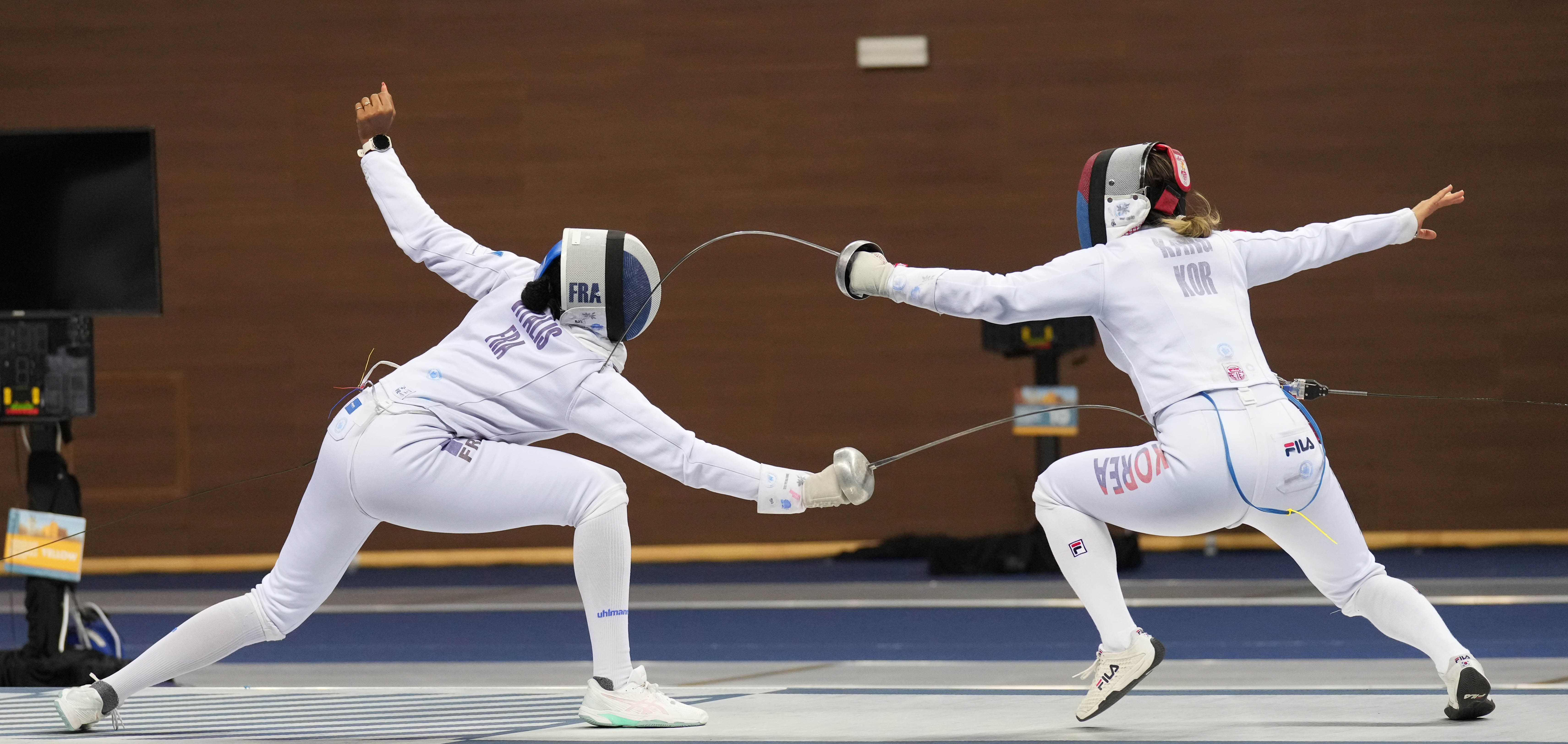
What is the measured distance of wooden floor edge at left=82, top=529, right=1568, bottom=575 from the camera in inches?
267

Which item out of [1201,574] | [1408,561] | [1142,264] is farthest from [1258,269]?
[1408,561]

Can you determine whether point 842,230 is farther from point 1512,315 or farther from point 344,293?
point 1512,315

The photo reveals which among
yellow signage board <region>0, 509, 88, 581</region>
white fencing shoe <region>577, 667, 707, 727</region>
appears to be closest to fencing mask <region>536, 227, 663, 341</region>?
white fencing shoe <region>577, 667, 707, 727</region>

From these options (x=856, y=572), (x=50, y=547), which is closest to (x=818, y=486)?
(x=50, y=547)

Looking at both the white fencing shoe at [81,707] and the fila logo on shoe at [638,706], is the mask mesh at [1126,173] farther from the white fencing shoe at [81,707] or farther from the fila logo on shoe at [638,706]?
the white fencing shoe at [81,707]

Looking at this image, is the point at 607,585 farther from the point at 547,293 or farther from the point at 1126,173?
the point at 1126,173

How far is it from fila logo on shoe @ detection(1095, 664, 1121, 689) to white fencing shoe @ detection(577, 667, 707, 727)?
0.78 meters

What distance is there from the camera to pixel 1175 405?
270 centimetres

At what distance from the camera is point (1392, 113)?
6.76 meters

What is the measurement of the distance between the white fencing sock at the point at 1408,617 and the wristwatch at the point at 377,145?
209cm

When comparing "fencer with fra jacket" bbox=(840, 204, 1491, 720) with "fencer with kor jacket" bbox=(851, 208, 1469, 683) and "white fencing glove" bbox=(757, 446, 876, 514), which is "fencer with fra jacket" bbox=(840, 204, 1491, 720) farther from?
"white fencing glove" bbox=(757, 446, 876, 514)

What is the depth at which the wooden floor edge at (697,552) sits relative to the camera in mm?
6785

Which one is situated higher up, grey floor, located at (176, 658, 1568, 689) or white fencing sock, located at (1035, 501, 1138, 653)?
white fencing sock, located at (1035, 501, 1138, 653)


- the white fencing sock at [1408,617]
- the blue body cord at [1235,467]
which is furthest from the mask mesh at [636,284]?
the white fencing sock at [1408,617]
